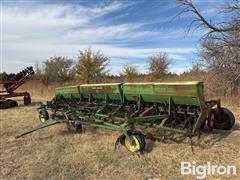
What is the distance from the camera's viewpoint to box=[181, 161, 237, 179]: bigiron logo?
15.6 ft

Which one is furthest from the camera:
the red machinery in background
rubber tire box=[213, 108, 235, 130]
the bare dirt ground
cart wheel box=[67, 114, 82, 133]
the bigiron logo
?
the red machinery in background

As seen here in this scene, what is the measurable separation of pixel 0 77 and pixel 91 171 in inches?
1575

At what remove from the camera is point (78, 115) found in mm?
7668

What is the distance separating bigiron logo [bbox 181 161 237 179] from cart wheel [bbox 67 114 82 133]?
3.16 metres

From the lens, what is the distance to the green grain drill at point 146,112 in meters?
6.05

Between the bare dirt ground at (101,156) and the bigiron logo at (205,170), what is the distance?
95 millimetres

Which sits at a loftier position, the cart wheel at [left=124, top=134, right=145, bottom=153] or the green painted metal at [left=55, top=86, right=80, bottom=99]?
the green painted metal at [left=55, top=86, right=80, bottom=99]

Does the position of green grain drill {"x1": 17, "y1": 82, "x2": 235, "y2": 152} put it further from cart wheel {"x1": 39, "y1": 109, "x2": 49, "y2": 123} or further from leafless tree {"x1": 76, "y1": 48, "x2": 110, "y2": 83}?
leafless tree {"x1": 76, "y1": 48, "x2": 110, "y2": 83}

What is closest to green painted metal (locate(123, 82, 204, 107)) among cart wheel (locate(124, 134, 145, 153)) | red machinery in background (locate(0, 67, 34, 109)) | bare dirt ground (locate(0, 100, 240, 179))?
bare dirt ground (locate(0, 100, 240, 179))

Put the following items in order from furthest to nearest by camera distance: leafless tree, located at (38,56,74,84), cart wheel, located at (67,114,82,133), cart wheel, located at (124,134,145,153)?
leafless tree, located at (38,56,74,84) < cart wheel, located at (67,114,82,133) < cart wheel, located at (124,134,145,153)

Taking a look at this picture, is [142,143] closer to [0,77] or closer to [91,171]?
[91,171]

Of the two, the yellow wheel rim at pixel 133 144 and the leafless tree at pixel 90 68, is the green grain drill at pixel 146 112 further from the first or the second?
the leafless tree at pixel 90 68

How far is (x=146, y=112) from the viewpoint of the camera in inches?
279

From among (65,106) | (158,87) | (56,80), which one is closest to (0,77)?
(56,80)
